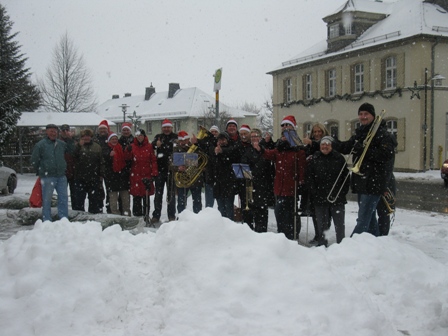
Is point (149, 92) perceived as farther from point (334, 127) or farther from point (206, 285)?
point (206, 285)

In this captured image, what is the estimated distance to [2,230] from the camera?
8383mm

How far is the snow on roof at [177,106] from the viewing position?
52.0 m

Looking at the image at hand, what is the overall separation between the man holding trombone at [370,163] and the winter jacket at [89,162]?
5093 millimetres

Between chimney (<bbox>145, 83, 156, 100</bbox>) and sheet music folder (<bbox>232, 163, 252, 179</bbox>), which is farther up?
chimney (<bbox>145, 83, 156, 100</bbox>)

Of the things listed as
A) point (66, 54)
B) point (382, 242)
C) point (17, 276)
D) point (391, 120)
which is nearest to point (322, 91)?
point (391, 120)

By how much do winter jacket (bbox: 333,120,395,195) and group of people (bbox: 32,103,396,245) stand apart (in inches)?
0.5

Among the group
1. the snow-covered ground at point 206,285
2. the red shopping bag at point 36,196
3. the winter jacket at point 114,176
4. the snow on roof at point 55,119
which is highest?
the snow on roof at point 55,119

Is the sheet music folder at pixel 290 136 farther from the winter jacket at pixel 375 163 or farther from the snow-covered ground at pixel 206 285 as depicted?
the snow-covered ground at pixel 206 285

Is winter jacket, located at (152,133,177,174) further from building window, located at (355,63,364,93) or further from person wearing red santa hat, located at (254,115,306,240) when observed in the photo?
building window, located at (355,63,364,93)

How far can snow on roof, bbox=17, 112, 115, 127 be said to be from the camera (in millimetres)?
23933

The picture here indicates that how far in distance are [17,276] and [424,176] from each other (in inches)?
895

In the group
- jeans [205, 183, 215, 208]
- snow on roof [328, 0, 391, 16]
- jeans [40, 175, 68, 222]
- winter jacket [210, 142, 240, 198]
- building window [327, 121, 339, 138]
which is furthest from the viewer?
building window [327, 121, 339, 138]

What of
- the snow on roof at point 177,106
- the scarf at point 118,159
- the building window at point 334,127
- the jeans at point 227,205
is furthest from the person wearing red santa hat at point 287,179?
the snow on roof at point 177,106

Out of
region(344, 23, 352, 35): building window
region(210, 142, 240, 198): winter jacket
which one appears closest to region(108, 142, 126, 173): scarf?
region(210, 142, 240, 198): winter jacket
